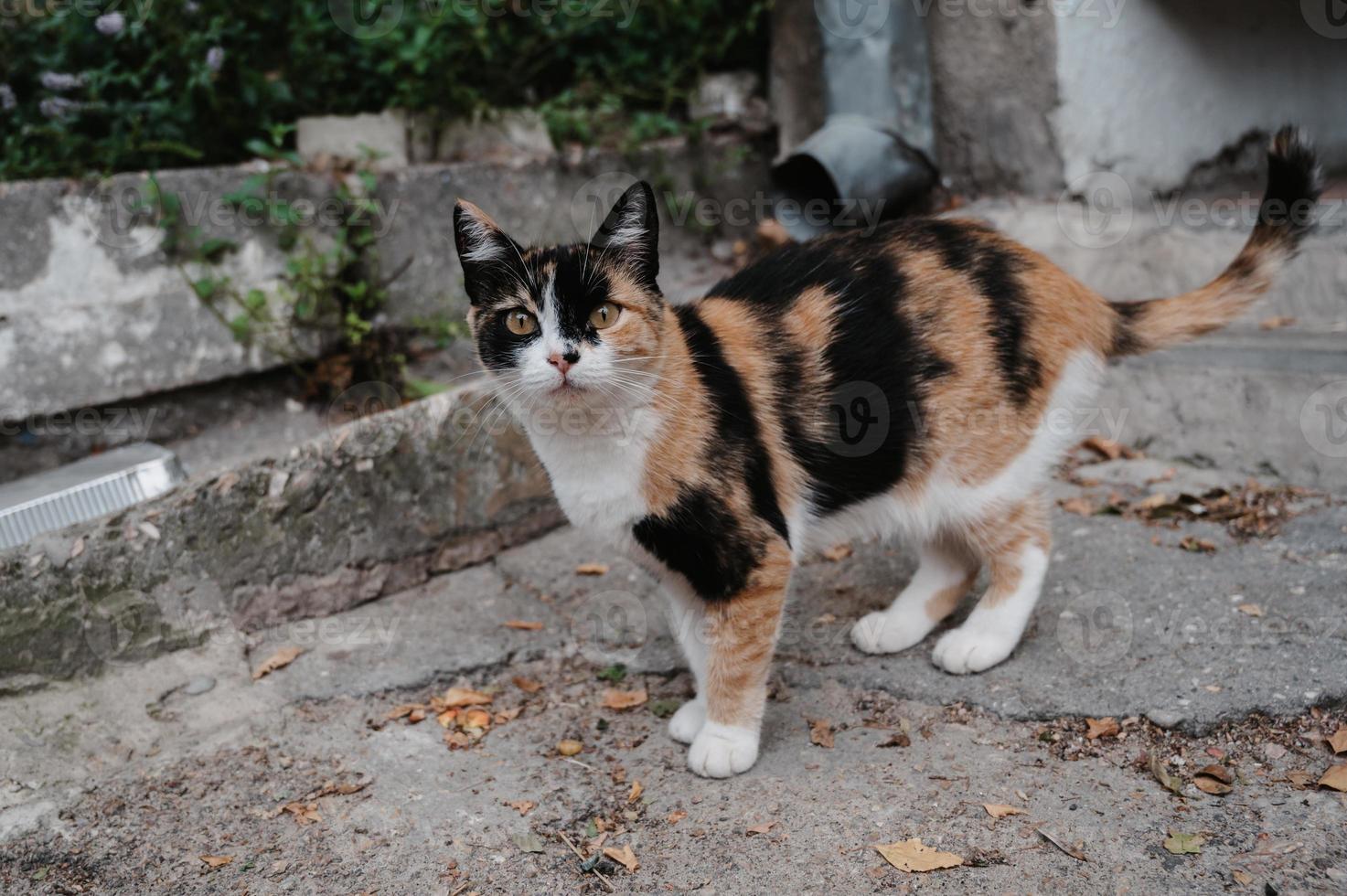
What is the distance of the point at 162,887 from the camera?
2361 millimetres

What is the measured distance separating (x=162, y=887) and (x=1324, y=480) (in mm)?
3720

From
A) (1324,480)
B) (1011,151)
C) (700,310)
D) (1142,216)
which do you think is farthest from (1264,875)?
(1011,151)


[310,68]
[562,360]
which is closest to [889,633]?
[562,360]

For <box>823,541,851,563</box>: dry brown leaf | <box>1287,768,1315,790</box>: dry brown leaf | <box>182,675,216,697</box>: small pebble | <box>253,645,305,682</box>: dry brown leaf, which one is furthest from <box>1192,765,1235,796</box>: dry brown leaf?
<box>182,675,216,697</box>: small pebble

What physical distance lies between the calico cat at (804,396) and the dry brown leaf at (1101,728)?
338mm

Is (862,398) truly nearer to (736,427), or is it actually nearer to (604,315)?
(736,427)

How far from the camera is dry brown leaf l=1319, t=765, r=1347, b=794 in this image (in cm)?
233

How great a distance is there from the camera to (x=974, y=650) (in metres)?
2.96

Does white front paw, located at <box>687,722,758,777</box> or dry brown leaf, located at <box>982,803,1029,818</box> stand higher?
white front paw, located at <box>687,722,758,777</box>

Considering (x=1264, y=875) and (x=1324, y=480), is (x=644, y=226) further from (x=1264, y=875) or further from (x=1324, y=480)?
(x=1324, y=480)

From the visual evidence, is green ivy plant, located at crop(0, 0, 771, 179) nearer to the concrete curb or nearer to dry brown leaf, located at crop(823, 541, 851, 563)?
the concrete curb

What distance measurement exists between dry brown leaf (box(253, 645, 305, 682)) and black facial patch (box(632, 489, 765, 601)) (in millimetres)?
1287

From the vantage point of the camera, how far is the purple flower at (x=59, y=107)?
4043 millimetres

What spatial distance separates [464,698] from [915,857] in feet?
4.57
